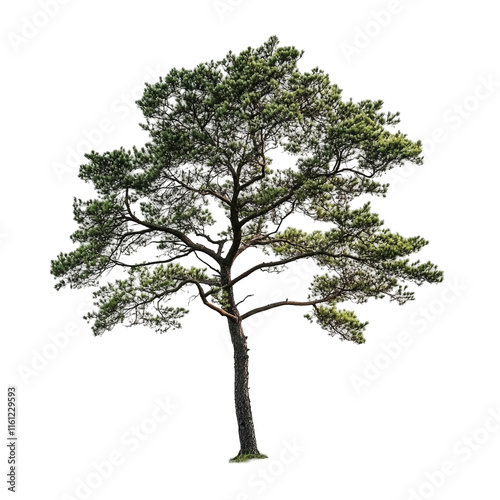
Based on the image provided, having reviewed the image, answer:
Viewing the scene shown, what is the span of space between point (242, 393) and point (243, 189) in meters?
3.70

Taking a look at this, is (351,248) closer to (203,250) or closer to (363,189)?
(363,189)

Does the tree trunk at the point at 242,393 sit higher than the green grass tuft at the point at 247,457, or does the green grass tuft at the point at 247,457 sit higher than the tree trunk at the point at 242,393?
the tree trunk at the point at 242,393

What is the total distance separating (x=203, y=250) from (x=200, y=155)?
6.61 ft

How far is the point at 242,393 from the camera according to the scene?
10.1 metres

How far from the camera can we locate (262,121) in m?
8.90

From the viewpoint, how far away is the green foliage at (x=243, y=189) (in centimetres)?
896

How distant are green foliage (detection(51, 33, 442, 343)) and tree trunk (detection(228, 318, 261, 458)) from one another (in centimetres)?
45

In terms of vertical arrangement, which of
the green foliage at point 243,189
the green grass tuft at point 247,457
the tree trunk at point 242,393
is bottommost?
→ the green grass tuft at point 247,457

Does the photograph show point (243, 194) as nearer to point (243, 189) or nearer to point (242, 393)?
point (243, 189)

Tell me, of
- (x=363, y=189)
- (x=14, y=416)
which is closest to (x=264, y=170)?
(x=363, y=189)

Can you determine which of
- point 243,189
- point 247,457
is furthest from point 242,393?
point 243,189

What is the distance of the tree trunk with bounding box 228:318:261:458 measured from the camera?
9.92 meters

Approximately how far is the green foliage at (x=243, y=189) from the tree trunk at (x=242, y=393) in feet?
1.48

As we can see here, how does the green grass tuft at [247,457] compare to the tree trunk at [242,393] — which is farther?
the tree trunk at [242,393]
